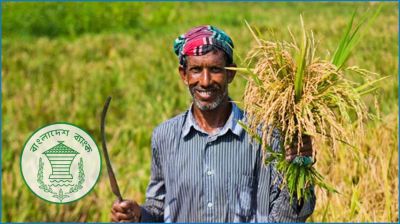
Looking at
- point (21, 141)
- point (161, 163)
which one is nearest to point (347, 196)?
point (161, 163)

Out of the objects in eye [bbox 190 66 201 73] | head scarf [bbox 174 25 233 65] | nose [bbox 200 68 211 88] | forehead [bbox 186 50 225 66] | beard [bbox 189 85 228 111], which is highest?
head scarf [bbox 174 25 233 65]

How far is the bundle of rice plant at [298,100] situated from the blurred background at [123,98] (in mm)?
93

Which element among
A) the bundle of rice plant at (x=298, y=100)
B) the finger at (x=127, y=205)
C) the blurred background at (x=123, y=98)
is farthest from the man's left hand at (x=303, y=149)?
the finger at (x=127, y=205)

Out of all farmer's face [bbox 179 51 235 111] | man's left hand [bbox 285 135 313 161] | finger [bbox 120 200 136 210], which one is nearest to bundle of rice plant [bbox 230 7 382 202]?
man's left hand [bbox 285 135 313 161]

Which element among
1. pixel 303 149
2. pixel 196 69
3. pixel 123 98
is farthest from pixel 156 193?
pixel 123 98

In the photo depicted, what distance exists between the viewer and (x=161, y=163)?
2229mm

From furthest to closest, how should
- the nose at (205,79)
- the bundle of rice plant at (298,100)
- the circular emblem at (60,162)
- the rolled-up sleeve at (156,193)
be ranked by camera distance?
the rolled-up sleeve at (156,193)
the circular emblem at (60,162)
the nose at (205,79)
the bundle of rice plant at (298,100)

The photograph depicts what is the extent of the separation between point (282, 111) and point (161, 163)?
507 millimetres

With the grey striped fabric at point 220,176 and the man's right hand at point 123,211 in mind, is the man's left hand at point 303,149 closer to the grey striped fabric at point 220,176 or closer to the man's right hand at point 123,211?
the grey striped fabric at point 220,176

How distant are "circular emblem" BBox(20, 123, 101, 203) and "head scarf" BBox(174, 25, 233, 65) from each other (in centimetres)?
38

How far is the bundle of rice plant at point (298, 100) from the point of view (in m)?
1.87

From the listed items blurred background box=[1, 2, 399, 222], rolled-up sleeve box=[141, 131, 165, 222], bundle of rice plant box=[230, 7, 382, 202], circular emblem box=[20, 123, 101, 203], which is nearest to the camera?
bundle of rice plant box=[230, 7, 382, 202]

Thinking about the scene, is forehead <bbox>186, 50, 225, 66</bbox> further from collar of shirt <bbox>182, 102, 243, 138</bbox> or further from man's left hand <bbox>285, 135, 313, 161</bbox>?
man's left hand <bbox>285, 135, 313, 161</bbox>

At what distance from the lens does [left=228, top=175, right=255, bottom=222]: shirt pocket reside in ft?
6.86
